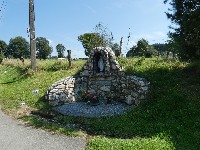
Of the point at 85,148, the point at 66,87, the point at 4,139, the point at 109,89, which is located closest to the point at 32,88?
the point at 66,87

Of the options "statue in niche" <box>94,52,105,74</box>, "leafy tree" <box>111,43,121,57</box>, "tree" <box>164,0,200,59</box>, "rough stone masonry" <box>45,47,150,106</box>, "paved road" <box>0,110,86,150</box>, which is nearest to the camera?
"paved road" <box>0,110,86,150</box>

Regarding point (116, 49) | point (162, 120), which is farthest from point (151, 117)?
point (116, 49)

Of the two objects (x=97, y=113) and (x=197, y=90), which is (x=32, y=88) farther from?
(x=197, y=90)

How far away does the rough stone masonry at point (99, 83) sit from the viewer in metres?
20.5

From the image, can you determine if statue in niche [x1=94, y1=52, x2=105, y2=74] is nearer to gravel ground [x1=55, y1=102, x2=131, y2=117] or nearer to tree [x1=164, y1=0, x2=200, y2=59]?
gravel ground [x1=55, y1=102, x2=131, y2=117]

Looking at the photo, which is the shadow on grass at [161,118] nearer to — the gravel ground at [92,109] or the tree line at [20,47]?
the gravel ground at [92,109]

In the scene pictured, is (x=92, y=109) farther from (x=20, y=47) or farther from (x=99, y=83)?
(x=20, y=47)

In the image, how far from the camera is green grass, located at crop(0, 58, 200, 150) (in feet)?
45.8

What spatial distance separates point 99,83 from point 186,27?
22.2 ft

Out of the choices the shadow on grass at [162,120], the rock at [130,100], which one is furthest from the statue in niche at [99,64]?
the shadow on grass at [162,120]

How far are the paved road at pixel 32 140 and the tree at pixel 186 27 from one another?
28.4 ft

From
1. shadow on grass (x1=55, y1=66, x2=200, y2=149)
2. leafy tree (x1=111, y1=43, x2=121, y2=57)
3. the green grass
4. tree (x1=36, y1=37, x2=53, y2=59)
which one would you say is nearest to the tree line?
tree (x1=36, y1=37, x2=53, y2=59)

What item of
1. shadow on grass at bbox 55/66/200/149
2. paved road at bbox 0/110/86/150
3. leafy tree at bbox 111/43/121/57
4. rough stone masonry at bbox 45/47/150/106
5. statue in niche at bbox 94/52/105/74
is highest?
leafy tree at bbox 111/43/121/57

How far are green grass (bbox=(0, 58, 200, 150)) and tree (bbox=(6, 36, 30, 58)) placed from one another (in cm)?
7718
